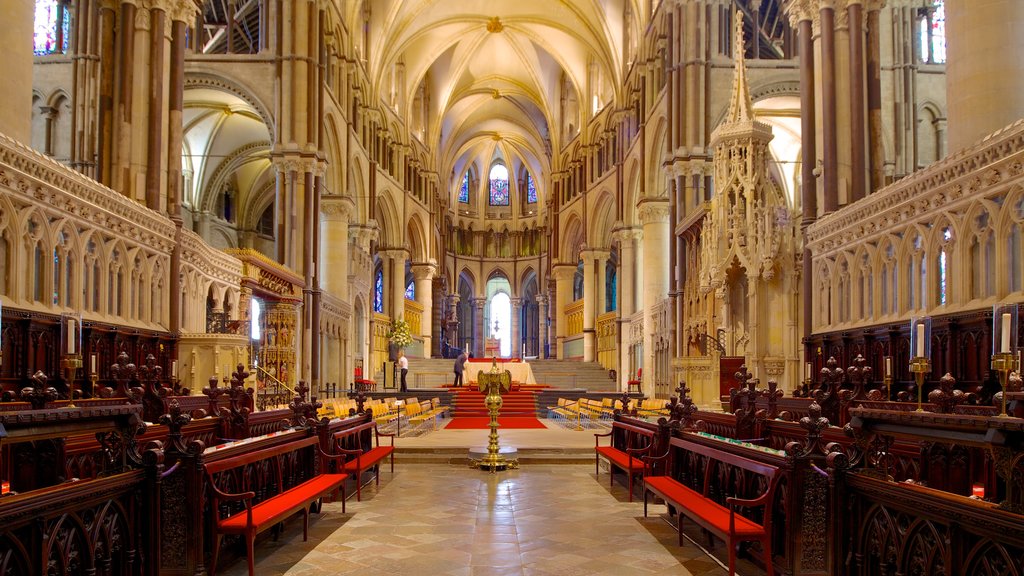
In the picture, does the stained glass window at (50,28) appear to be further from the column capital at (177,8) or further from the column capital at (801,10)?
the column capital at (801,10)

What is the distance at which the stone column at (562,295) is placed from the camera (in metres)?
45.0

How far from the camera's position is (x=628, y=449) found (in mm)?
10156

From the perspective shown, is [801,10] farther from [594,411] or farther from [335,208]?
[335,208]

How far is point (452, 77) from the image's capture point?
43.0m

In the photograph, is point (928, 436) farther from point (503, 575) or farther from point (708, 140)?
point (708, 140)

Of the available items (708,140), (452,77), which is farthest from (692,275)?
(452,77)

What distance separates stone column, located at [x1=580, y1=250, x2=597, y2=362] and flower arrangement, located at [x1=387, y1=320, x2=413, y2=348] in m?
8.84

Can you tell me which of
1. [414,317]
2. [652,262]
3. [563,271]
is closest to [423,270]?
[414,317]

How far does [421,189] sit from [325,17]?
1871cm

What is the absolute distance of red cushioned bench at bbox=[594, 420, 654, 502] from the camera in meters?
9.30

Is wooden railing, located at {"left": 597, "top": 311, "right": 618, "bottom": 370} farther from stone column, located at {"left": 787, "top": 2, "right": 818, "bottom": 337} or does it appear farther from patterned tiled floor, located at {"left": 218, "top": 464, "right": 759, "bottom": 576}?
patterned tiled floor, located at {"left": 218, "top": 464, "right": 759, "bottom": 576}

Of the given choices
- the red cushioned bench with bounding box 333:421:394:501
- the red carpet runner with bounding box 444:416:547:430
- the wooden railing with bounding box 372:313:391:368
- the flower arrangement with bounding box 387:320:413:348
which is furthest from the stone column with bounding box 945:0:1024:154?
the flower arrangement with bounding box 387:320:413:348

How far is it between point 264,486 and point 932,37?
21.5 meters

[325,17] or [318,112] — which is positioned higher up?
[325,17]
